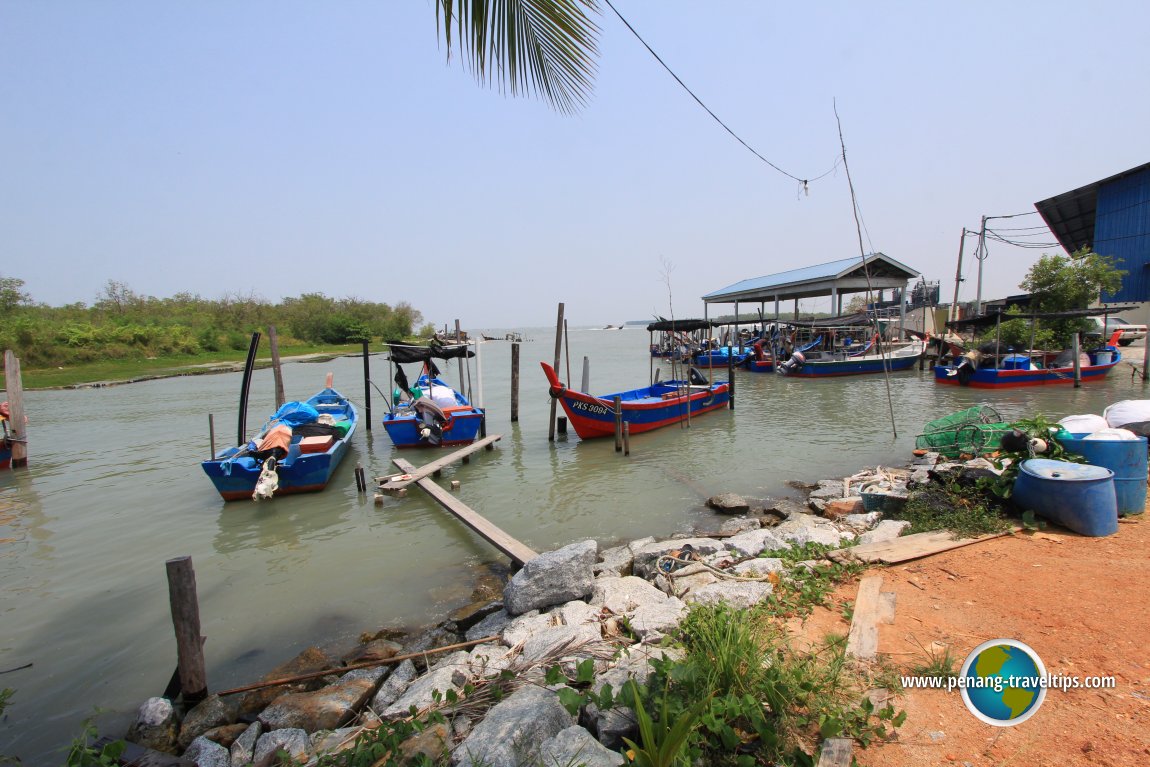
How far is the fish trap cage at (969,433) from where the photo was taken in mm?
7094

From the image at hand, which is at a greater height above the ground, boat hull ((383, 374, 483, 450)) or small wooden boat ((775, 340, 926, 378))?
small wooden boat ((775, 340, 926, 378))

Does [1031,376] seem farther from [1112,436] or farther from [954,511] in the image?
[954,511]

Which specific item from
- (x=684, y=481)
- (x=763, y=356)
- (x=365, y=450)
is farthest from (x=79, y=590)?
(x=763, y=356)

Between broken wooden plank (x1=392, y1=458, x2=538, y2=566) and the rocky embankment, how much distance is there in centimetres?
49

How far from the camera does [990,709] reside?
2559 millimetres

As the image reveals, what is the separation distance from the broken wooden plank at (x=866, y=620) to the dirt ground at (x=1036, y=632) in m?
0.06

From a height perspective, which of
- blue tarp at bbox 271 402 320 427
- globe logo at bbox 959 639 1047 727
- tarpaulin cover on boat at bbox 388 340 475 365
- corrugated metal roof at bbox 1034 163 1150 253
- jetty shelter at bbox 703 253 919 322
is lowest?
globe logo at bbox 959 639 1047 727

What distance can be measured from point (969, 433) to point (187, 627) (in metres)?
9.25

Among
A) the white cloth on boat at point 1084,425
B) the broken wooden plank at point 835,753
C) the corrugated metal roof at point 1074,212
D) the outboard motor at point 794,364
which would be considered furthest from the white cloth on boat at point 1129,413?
the corrugated metal roof at point 1074,212

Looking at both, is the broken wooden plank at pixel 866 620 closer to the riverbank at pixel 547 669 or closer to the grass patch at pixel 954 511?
the riverbank at pixel 547 669

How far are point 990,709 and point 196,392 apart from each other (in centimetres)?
3105

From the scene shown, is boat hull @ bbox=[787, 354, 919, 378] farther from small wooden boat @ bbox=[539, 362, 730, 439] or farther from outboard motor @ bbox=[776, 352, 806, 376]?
small wooden boat @ bbox=[539, 362, 730, 439]

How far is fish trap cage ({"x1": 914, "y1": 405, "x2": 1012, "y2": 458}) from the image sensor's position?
7094 millimetres

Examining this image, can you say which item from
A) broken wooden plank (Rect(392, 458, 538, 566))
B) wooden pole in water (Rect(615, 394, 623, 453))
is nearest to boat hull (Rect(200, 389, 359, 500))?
broken wooden plank (Rect(392, 458, 538, 566))
